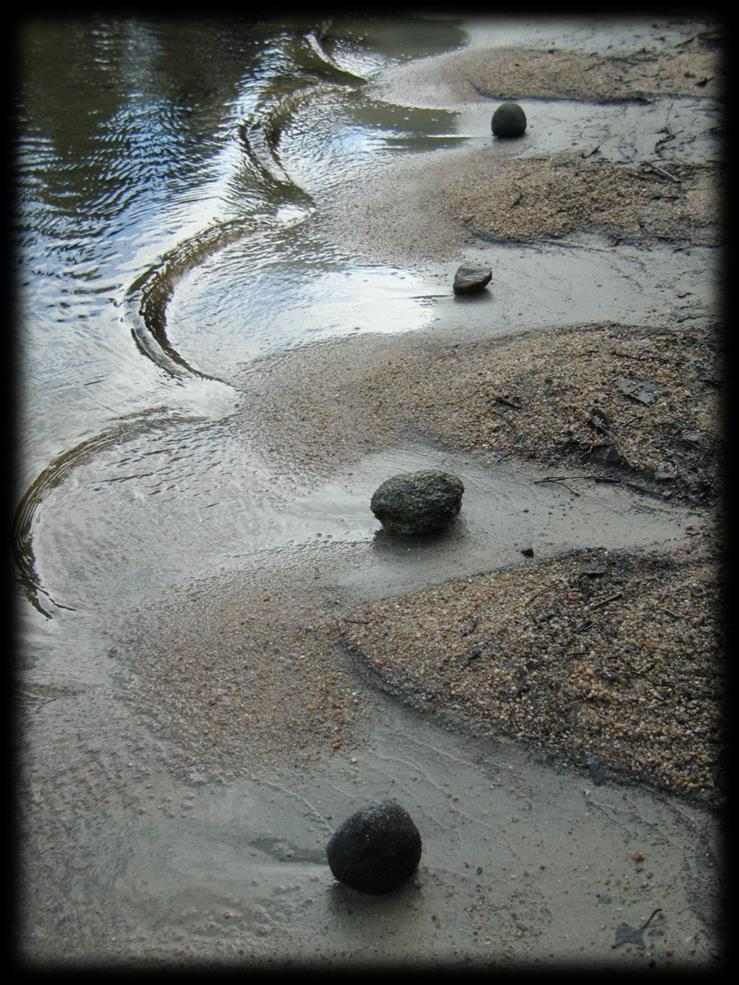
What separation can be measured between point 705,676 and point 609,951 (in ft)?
4.07

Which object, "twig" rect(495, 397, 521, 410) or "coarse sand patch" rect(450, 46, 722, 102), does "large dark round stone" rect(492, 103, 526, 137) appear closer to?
"coarse sand patch" rect(450, 46, 722, 102)

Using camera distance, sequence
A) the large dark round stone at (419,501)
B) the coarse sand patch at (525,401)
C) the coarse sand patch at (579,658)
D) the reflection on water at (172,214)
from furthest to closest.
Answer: the reflection on water at (172,214) → the coarse sand patch at (525,401) → the large dark round stone at (419,501) → the coarse sand patch at (579,658)

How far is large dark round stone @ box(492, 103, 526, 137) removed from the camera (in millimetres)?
9875

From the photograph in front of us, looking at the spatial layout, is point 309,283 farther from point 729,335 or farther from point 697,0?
point 697,0

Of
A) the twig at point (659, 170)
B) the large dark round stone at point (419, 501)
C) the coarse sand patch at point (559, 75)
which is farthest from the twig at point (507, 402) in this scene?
the coarse sand patch at point (559, 75)

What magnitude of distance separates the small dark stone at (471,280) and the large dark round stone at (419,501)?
8.77ft

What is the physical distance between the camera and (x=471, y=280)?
719 centimetres

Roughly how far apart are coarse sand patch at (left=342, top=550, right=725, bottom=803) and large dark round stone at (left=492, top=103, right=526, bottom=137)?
6635 mm

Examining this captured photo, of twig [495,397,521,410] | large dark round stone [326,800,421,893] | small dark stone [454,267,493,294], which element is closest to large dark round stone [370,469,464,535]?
twig [495,397,521,410]

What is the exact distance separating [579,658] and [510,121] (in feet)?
24.2

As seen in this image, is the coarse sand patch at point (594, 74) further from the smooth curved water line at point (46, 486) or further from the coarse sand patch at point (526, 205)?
the smooth curved water line at point (46, 486)

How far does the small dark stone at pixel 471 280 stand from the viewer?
7.19m

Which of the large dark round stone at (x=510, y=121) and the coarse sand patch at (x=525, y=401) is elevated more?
the large dark round stone at (x=510, y=121)

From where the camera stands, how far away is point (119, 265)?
26.8 feet
